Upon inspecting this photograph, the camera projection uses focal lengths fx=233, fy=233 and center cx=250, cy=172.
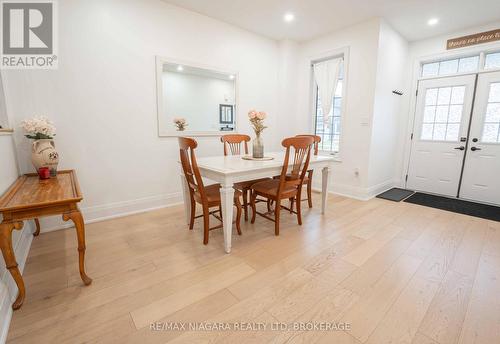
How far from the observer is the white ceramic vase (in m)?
2.10

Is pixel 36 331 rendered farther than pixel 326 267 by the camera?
No

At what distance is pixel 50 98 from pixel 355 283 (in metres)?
3.36

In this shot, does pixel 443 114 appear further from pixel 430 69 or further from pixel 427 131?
pixel 430 69

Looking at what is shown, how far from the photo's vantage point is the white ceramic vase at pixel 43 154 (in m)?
2.10

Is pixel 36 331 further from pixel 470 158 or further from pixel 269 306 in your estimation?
pixel 470 158

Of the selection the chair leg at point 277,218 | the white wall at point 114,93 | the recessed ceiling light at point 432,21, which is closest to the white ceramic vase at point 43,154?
the white wall at point 114,93

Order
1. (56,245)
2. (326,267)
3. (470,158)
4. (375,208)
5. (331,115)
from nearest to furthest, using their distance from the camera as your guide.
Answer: (326,267) → (56,245) → (375,208) → (470,158) → (331,115)

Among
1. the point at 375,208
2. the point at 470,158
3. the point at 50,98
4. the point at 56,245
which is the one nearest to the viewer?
the point at 56,245

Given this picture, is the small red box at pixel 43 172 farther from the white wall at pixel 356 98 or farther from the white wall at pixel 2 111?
the white wall at pixel 356 98

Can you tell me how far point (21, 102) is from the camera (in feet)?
7.56

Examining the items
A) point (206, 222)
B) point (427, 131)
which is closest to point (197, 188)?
point (206, 222)

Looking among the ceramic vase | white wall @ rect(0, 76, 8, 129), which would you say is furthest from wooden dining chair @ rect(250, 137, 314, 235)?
white wall @ rect(0, 76, 8, 129)

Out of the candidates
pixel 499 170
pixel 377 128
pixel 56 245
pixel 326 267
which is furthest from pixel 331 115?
pixel 56 245

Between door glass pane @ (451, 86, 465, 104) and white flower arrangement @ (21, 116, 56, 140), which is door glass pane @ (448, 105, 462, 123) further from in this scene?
white flower arrangement @ (21, 116, 56, 140)
